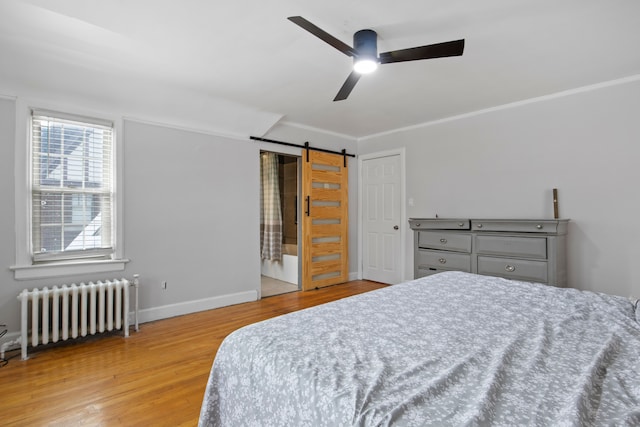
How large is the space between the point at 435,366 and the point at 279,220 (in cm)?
472

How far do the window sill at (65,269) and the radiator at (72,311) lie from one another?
13 cm

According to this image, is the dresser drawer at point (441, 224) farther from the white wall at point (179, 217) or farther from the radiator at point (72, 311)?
the radiator at point (72, 311)

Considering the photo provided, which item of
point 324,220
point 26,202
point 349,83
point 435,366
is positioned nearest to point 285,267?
point 324,220

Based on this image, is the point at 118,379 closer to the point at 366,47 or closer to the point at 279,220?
the point at 366,47

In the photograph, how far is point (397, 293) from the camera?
1815 millimetres

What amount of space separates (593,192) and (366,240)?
292 centimetres

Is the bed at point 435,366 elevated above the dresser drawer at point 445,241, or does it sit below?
below

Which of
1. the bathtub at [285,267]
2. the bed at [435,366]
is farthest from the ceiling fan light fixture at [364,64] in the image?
the bathtub at [285,267]

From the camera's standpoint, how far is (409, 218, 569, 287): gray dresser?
306 centimetres

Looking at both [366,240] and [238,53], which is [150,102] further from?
[366,240]

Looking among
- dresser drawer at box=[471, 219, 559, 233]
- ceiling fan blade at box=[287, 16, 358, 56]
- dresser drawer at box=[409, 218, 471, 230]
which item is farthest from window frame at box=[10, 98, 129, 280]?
dresser drawer at box=[471, 219, 559, 233]

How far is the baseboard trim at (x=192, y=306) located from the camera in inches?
132

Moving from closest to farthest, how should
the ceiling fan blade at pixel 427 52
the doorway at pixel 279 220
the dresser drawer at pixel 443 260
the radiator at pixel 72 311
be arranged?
the ceiling fan blade at pixel 427 52 < the radiator at pixel 72 311 < the dresser drawer at pixel 443 260 < the doorway at pixel 279 220

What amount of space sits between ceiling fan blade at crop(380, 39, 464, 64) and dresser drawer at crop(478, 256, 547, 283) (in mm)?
2174
